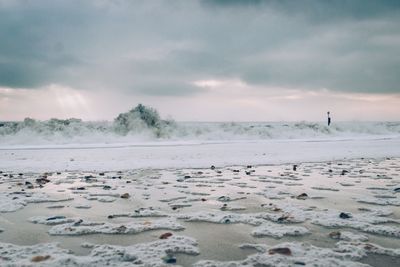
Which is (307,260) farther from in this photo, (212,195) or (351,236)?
(212,195)

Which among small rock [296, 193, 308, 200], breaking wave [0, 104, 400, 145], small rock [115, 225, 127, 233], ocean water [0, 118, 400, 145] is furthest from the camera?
breaking wave [0, 104, 400, 145]

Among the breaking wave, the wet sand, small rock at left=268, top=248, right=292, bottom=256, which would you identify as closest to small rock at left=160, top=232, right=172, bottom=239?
the wet sand

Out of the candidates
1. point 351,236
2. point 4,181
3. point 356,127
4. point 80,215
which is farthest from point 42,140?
point 356,127

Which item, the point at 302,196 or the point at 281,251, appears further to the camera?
the point at 302,196

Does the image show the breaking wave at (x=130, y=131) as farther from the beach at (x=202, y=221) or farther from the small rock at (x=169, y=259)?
the small rock at (x=169, y=259)

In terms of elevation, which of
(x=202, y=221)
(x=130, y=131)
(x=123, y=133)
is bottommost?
(x=202, y=221)

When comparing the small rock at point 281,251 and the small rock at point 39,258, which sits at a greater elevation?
the small rock at point 39,258

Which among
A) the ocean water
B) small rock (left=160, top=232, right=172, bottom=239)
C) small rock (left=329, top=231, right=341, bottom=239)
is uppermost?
the ocean water

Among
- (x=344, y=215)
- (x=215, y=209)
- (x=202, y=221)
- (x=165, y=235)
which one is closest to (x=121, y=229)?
(x=165, y=235)

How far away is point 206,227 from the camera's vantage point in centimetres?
452

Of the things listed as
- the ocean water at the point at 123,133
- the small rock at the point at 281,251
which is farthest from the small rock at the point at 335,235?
the ocean water at the point at 123,133

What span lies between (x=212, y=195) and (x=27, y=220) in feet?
9.71

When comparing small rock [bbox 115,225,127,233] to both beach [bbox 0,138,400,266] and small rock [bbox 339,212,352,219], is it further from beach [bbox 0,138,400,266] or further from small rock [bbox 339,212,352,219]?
small rock [bbox 339,212,352,219]

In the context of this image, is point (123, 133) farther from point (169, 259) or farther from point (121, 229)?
point (169, 259)
